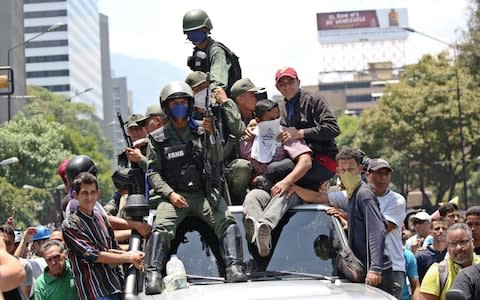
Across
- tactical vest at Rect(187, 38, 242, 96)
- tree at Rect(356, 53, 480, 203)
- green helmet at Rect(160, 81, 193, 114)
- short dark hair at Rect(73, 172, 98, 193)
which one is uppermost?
tree at Rect(356, 53, 480, 203)

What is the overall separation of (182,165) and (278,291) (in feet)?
5.70

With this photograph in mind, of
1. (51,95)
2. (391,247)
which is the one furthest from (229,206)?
(51,95)

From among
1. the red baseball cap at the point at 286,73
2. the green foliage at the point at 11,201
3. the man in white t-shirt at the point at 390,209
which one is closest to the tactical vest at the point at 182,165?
the red baseball cap at the point at 286,73

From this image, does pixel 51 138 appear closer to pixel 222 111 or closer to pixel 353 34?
pixel 222 111

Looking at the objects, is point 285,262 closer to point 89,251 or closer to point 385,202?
point 385,202

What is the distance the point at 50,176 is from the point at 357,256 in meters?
62.0

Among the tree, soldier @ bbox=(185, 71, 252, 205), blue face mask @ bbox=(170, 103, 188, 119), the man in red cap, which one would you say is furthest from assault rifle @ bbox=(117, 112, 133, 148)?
the tree

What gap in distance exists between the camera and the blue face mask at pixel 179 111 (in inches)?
325

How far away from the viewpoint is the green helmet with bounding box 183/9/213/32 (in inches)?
398

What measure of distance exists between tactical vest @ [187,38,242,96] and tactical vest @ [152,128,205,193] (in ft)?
6.59

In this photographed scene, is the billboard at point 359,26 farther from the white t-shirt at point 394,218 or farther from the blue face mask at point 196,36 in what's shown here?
the white t-shirt at point 394,218

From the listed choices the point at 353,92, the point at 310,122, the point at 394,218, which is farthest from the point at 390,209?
the point at 353,92

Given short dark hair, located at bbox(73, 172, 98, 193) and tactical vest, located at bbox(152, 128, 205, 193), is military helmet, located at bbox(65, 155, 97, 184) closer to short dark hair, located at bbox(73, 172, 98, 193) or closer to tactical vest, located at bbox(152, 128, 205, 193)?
tactical vest, located at bbox(152, 128, 205, 193)

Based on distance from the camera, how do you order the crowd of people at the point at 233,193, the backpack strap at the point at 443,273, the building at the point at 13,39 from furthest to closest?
1. the building at the point at 13,39
2. the crowd of people at the point at 233,193
3. the backpack strap at the point at 443,273
